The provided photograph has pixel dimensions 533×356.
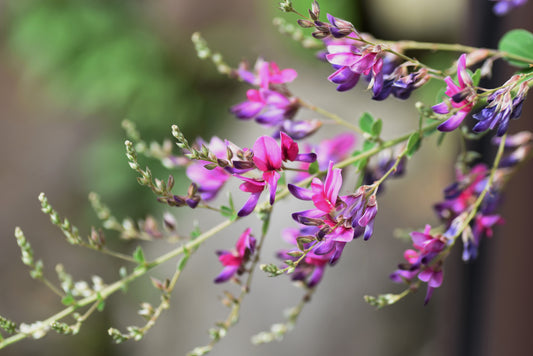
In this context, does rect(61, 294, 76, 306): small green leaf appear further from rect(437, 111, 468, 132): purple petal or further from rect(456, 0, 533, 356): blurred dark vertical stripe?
rect(456, 0, 533, 356): blurred dark vertical stripe

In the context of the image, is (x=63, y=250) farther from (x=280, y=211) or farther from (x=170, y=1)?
(x=170, y=1)

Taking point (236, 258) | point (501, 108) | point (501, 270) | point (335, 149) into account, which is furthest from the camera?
point (501, 270)

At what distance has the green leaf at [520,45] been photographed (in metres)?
0.43

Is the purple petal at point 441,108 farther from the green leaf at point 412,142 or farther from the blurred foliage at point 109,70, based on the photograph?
the blurred foliage at point 109,70

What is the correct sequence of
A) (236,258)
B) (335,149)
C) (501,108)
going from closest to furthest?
(501,108) < (236,258) < (335,149)

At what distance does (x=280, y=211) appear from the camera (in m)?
1.83

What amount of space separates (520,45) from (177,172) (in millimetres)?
1975

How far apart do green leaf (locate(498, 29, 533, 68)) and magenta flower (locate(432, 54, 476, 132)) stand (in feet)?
0.31

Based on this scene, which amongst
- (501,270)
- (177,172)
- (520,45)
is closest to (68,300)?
(520,45)

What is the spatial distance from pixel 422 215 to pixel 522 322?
0.88 meters

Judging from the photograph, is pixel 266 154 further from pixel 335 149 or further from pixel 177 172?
pixel 177 172

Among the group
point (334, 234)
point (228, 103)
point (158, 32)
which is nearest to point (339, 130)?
point (228, 103)

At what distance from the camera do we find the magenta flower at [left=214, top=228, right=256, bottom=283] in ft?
1.38

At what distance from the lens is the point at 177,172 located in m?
2.33
